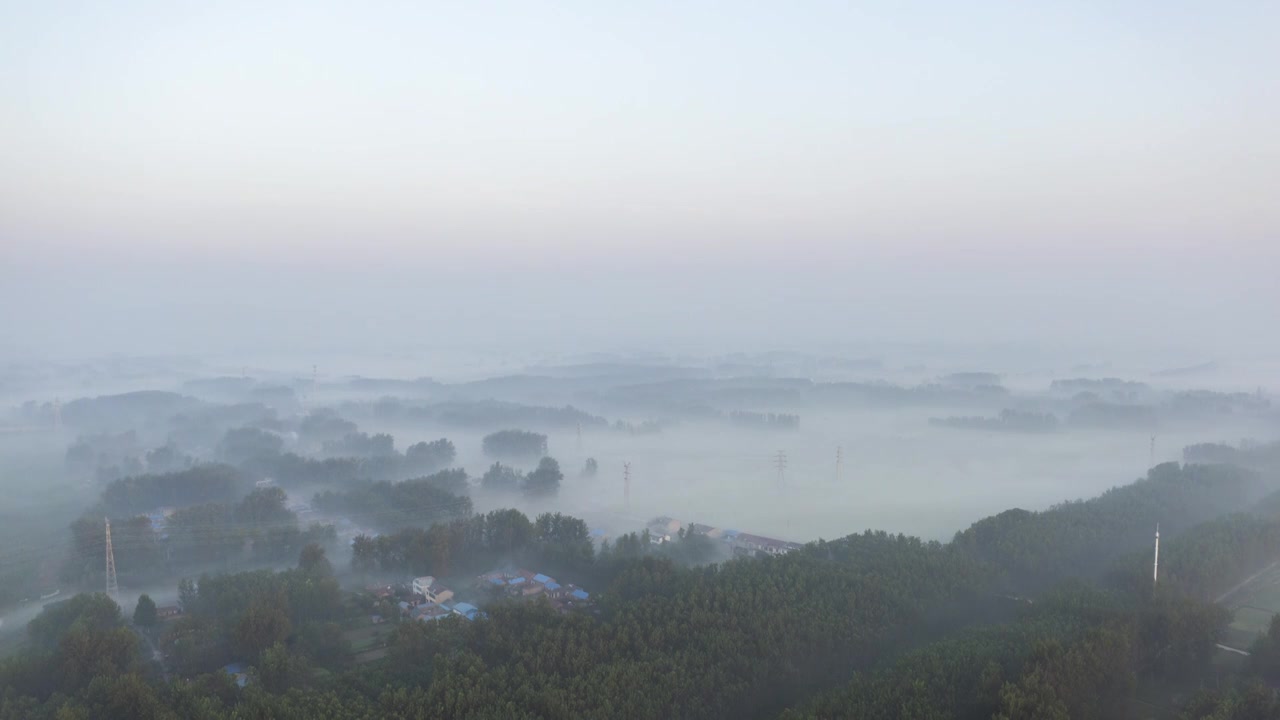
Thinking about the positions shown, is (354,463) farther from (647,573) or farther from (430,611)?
(647,573)

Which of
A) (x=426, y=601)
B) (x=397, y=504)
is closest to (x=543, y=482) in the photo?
(x=397, y=504)

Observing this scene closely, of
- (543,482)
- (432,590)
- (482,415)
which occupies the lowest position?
(432,590)

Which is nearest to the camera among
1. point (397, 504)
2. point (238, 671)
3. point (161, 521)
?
point (238, 671)

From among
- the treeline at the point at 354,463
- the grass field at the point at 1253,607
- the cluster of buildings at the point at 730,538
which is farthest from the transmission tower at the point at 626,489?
the grass field at the point at 1253,607

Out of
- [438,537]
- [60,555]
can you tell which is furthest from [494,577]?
[60,555]

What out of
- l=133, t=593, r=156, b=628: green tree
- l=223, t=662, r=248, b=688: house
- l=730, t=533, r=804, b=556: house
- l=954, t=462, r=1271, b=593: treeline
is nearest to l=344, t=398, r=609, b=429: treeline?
l=730, t=533, r=804, b=556: house

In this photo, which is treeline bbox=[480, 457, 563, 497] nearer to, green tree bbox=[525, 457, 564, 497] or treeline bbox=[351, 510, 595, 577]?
green tree bbox=[525, 457, 564, 497]

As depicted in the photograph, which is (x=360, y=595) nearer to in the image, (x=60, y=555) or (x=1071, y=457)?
(x=60, y=555)
